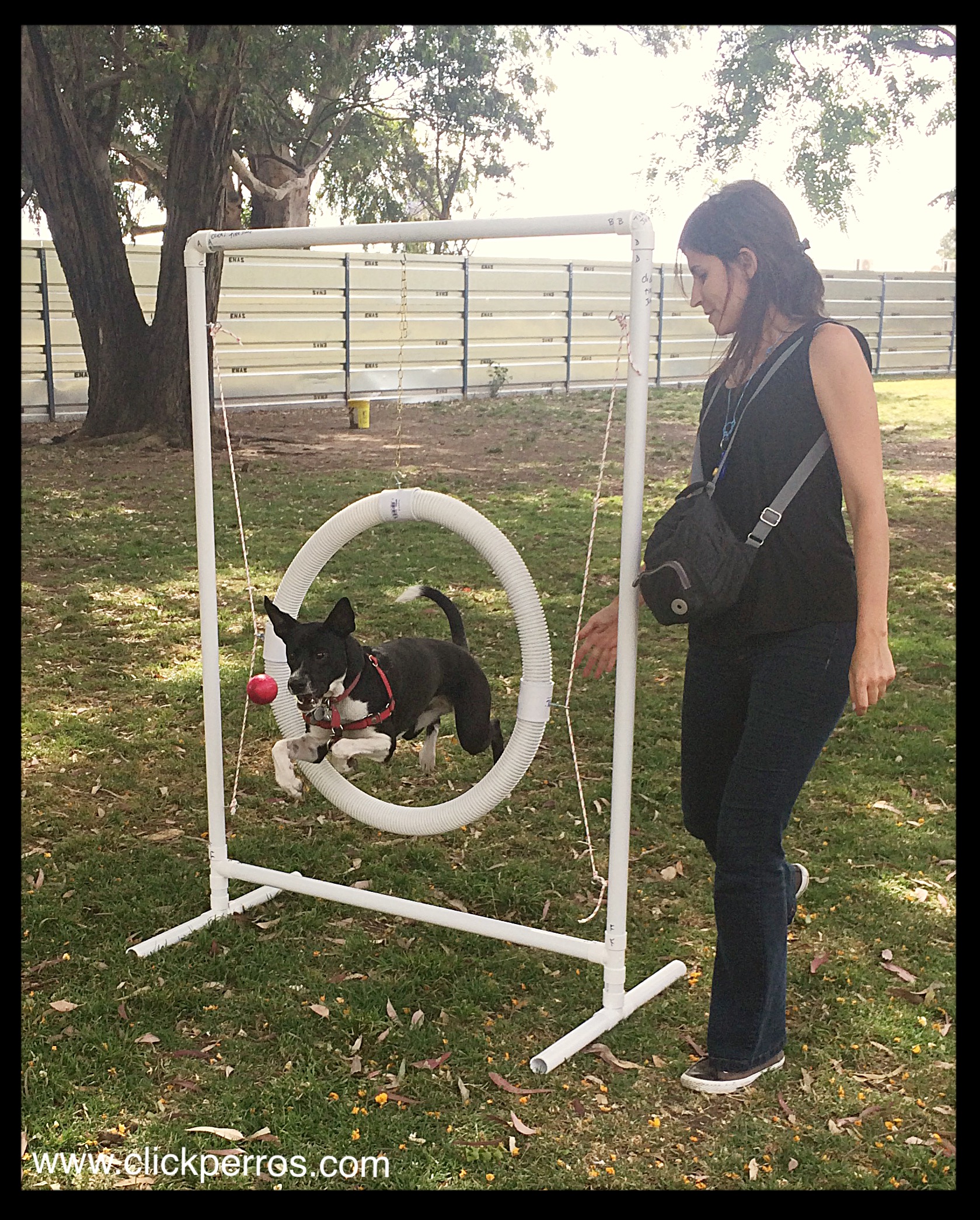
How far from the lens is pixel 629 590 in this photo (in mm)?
2836

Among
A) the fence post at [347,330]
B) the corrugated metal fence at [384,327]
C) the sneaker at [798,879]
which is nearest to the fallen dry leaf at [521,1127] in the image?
the sneaker at [798,879]

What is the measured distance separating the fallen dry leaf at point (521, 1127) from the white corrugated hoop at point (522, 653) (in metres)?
0.81

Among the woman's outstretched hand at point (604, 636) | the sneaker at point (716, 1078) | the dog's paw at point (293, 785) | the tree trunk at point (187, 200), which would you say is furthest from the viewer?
the tree trunk at point (187, 200)

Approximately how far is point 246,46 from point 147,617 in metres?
7.21

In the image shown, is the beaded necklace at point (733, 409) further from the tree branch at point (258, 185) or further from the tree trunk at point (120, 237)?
the tree branch at point (258, 185)

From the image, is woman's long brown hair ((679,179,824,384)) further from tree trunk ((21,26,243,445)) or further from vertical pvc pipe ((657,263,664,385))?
vertical pvc pipe ((657,263,664,385))

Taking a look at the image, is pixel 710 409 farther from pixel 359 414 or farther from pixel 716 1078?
pixel 359 414

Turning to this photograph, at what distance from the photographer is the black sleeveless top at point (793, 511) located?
246 cm

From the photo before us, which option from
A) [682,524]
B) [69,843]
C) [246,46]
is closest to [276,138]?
[246,46]

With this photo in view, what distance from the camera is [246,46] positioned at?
11219mm

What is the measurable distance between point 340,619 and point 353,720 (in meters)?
0.29

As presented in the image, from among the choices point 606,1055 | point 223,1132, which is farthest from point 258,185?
point 223,1132

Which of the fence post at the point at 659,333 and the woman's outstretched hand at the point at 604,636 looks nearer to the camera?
the woman's outstretched hand at the point at 604,636
